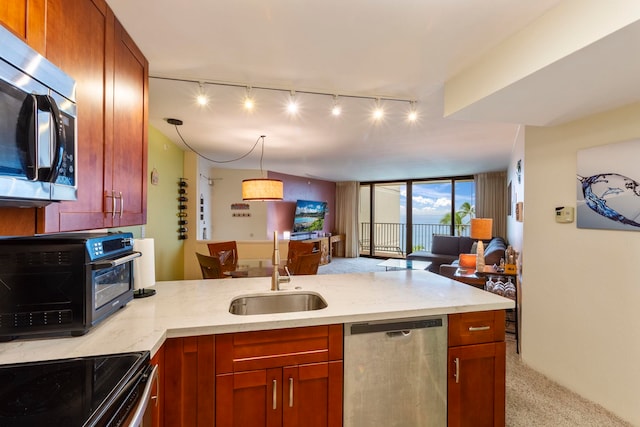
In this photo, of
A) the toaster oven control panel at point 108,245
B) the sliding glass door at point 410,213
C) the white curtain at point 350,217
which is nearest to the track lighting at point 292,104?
the toaster oven control panel at point 108,245

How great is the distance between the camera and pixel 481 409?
1.64 metres

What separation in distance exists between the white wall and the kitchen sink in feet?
6.33

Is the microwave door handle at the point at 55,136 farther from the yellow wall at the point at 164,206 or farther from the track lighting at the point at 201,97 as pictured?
the yellow wall at the point at 164,206

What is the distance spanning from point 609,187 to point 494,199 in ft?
17.0

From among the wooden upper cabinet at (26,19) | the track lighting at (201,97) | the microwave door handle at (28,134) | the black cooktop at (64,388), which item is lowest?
the black cooktop at (64,388)

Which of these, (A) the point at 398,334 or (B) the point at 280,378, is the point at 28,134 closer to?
(B) the point at 280,378

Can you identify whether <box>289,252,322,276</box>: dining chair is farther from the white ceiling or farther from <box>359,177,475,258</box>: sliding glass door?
<box>359,177,475,258</box>: sliding glass door

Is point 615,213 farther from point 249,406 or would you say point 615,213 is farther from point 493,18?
point 249,406

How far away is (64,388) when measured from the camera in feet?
2.93

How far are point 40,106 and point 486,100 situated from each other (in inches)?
85.0

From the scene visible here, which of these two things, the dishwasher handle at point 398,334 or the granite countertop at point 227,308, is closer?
the granite countertop at point 227,308

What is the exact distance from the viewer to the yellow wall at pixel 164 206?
353cm

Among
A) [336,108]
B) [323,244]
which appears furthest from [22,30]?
[323,244]

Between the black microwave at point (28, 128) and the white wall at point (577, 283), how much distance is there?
2962 mm
